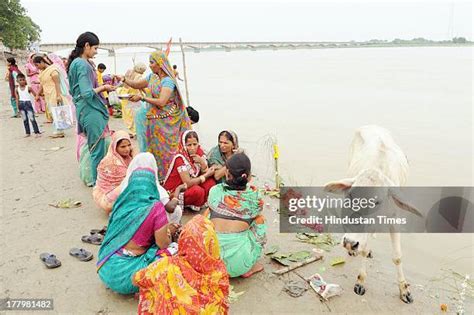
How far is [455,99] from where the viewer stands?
1459 cm

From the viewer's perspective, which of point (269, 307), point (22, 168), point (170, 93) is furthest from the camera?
point (22, 168)

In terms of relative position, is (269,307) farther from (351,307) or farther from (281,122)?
(281,122)

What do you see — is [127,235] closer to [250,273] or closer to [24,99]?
[250,273]

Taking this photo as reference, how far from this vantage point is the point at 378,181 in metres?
3.03

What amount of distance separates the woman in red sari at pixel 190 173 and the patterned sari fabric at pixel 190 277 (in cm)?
218

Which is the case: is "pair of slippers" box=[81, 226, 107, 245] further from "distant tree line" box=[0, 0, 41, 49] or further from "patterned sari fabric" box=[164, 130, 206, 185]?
"distant tree line" box=[0, 0, 41, 49]

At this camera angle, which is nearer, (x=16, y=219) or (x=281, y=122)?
(x=16, y=219)

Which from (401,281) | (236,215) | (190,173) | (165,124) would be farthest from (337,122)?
(236,215)

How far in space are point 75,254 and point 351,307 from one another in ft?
8.75

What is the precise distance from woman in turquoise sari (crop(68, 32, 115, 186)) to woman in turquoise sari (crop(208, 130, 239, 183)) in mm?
1583

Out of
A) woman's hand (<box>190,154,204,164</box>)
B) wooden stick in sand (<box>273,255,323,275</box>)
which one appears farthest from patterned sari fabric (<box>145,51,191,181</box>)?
wooden stick in sand (<box>273,255,323,275</box>)

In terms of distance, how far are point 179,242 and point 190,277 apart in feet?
0.70

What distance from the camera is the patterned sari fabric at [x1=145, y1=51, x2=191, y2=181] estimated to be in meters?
4.70

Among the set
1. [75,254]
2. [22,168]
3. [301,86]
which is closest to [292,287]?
[75,254]
